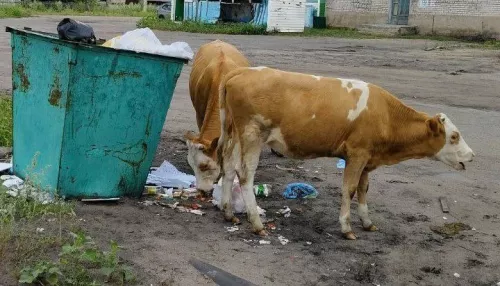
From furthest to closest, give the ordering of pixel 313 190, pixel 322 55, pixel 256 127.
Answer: pixel 322 55
pixel 313 190
pixel 256 127

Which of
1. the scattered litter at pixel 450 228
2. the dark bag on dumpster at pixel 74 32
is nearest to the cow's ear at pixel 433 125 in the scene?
the scattered litter at pixel 450 228

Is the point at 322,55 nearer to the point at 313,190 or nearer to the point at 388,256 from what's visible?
the point at 313,190

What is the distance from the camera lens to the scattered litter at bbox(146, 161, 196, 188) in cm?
789

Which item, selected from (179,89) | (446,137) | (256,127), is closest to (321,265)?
(256,127)

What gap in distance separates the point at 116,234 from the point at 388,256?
207cm

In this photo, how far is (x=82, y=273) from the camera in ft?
→ 16.6

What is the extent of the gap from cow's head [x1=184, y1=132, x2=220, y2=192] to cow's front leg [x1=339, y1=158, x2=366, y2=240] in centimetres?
141

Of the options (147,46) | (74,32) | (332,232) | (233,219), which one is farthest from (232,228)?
(74,32)

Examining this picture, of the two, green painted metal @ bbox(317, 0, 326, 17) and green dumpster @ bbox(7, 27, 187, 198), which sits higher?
green painted metal @ bbox(317, 0, 326, 17)

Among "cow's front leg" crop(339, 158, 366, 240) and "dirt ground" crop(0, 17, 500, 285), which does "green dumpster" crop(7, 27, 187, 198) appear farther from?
"cow's front leg" crop(339, 158, 366, 240)

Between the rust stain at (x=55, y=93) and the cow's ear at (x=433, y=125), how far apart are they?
305 centimetres

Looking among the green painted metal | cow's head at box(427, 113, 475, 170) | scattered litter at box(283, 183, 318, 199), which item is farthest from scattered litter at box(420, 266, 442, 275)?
the green painted metal

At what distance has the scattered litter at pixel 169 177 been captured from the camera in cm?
789

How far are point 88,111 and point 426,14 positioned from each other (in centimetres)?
2859
